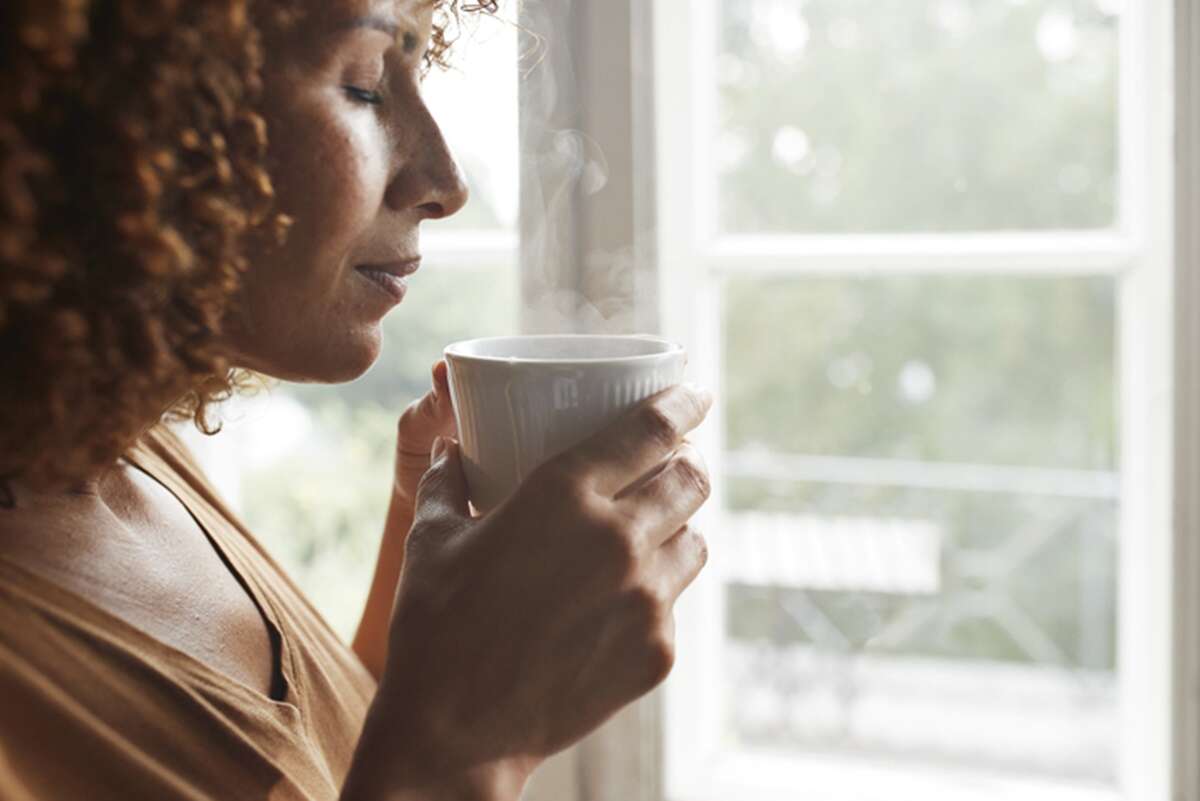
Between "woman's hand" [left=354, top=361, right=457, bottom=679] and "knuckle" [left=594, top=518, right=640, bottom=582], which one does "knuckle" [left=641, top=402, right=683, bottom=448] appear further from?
"woman's hand" [left=354, top=361, right=457, bottom=679]

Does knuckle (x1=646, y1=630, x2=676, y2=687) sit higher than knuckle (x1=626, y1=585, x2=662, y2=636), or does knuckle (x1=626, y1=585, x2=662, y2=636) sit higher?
knuckle (x1=626, y1=585, x2=662, y2=636)

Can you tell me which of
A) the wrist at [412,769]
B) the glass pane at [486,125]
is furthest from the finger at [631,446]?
the glass pane at [486,125]

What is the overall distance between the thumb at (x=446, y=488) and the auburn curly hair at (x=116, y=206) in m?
0.15

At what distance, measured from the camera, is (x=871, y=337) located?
5.45ft

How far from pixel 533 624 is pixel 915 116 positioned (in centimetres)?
122

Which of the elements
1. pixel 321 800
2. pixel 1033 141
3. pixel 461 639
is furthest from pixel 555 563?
pixel 1033 141

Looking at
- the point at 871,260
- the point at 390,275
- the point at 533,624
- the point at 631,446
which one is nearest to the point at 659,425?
the point at 631,446

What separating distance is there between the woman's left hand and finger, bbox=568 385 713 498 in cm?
24

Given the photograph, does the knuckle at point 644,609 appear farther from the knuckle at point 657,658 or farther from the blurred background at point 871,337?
the blurred background at point 871,337

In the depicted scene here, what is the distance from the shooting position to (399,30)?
68 cm

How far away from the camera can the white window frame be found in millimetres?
1320

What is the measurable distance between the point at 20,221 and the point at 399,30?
0.87ft

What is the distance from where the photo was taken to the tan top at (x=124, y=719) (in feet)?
1.90

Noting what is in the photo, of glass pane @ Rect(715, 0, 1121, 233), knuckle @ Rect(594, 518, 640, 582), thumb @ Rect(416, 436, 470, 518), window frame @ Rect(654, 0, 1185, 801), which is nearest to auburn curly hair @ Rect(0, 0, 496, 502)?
thumb @ Rect(416, 436, 470, 518)
